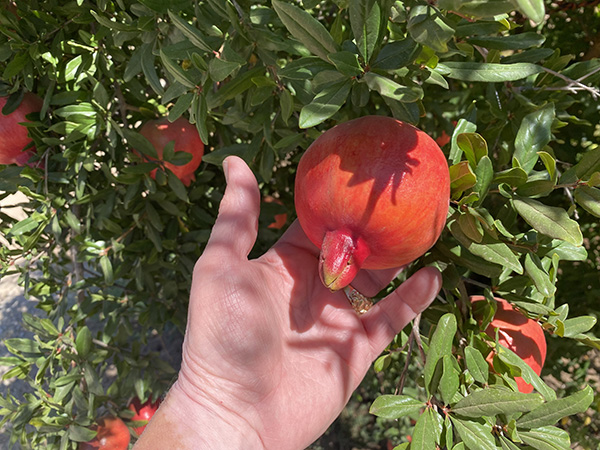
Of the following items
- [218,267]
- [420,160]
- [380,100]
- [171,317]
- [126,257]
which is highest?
[420,160]

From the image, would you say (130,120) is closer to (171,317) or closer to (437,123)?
(171,317)

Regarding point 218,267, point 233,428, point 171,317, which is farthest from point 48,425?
point 218,267

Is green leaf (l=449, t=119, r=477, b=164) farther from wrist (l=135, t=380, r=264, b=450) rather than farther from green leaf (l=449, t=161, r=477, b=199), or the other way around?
wrist (l=135, t=380, r=264, b=450)

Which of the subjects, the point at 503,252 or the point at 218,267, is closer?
the point at 503,252

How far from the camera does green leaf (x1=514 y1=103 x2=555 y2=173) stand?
74 centimetres

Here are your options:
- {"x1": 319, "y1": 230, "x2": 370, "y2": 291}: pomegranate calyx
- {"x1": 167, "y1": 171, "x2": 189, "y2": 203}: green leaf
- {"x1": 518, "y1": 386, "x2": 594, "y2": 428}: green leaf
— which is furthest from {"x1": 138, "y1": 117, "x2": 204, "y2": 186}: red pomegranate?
{"x1": 518, "y1": 386, "x2": 594, "y2": 428}: green leaf

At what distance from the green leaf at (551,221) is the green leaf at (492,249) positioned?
67 millimetres

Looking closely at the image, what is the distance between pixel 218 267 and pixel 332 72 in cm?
46

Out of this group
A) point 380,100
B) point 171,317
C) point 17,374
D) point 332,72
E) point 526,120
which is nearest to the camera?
point 332,72

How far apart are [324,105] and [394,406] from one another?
48 cm

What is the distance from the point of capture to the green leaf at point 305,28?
0.57 m

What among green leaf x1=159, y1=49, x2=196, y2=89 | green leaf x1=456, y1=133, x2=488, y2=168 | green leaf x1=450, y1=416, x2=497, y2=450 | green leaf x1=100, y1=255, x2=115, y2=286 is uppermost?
green leaf x1=159, y1=49, x2=196, y2=89

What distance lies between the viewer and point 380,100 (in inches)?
48.3

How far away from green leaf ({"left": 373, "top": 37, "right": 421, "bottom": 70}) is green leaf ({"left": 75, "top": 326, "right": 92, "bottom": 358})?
1099 mm
